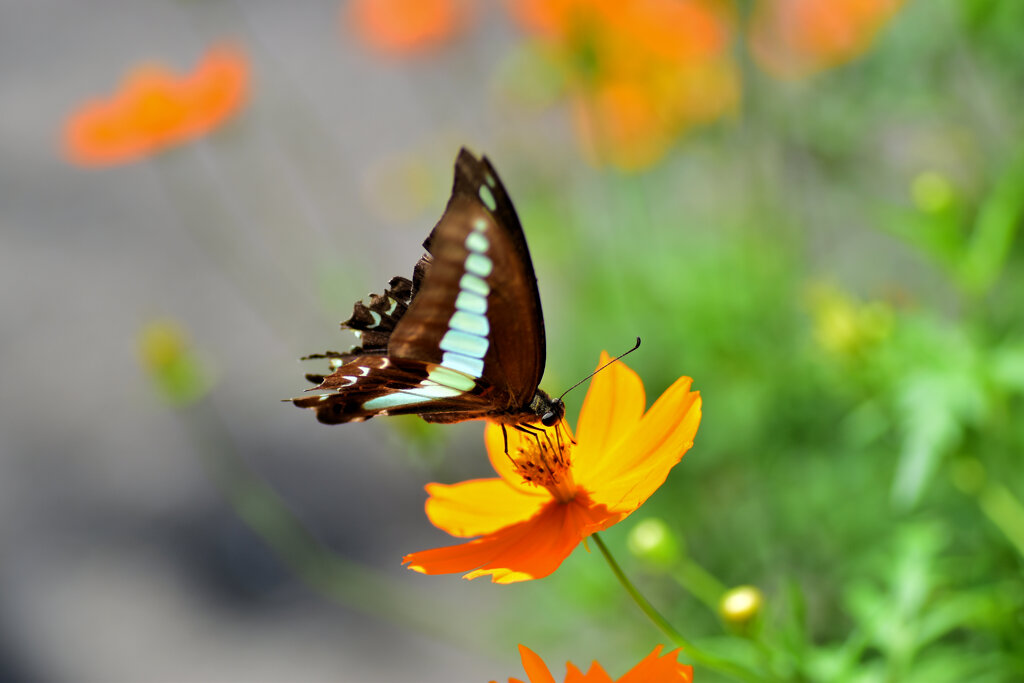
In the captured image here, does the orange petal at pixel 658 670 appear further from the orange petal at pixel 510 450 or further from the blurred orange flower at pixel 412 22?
the blurred orange flower at pixel 412 22

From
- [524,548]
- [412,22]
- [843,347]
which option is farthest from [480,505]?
[412,22]

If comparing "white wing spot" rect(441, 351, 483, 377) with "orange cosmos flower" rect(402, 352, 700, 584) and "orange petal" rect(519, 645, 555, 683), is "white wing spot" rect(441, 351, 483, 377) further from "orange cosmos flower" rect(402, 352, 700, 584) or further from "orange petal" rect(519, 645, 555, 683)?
"orange petal" rect(519, 645, 555, 683)

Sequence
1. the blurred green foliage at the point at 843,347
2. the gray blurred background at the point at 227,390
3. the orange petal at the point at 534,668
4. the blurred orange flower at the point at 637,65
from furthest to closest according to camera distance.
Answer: the gray blurred background at the point at 227,390 → the blurred orange flower at the point at 637,65 → the blurred green foliage at the point at 843,347 → the orange petal at the point at 534,668

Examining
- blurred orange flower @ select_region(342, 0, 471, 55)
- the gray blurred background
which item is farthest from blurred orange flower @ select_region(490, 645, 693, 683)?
blurred orange flower @ select_region(342, 0, 471, 55)

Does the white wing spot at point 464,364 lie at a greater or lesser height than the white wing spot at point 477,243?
lesser

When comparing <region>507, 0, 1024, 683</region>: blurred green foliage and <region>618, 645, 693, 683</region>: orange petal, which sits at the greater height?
<region>507, 0, 1024, 683</region>: blurred green foliage

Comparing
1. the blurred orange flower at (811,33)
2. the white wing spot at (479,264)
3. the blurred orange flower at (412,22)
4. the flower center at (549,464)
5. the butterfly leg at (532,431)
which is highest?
the blurred orange flower at (412,22)

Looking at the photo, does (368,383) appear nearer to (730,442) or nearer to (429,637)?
(730,442)

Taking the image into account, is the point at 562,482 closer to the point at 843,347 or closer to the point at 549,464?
the point at 549,464

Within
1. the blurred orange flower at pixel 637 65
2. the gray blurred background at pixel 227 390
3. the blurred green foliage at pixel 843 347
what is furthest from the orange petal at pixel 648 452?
the blurred orange flower at pixel 637 65
